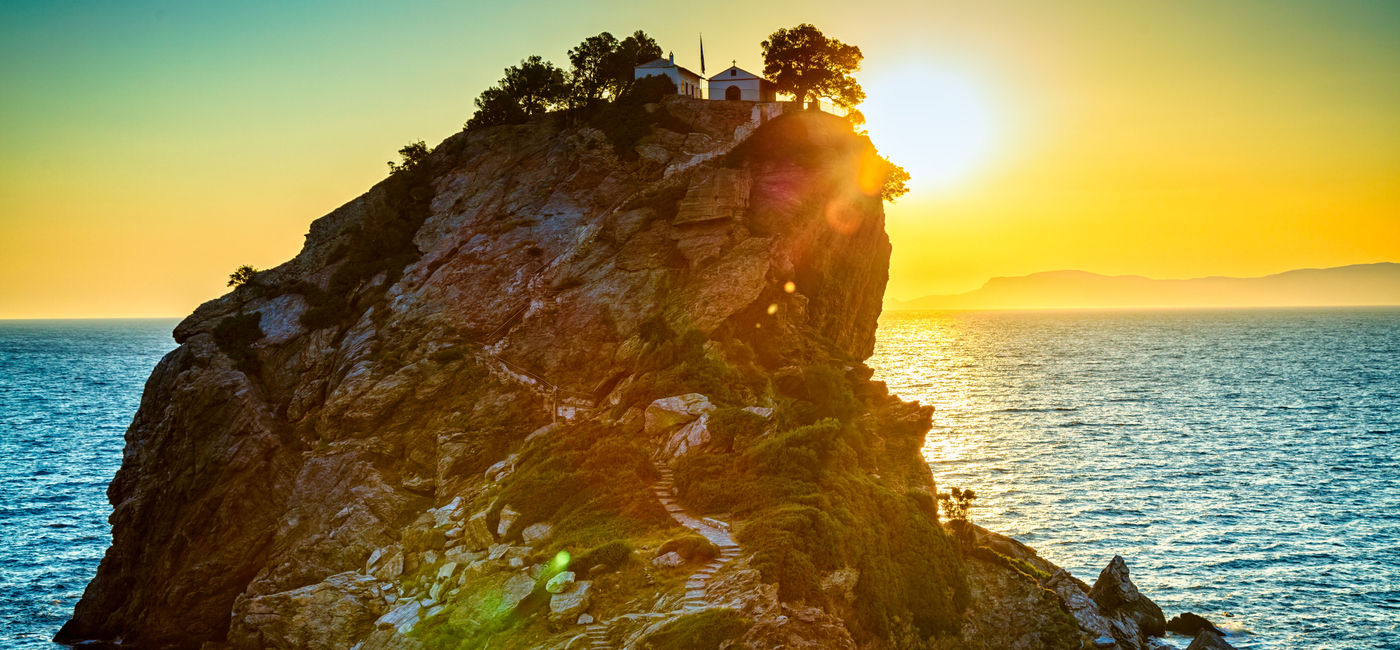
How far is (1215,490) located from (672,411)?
55.7 meters

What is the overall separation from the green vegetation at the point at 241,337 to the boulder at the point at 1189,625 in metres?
56.2

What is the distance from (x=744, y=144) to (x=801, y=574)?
44037mm

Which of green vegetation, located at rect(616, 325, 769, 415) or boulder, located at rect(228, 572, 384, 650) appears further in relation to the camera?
green vegetation, located at rect(616, 325, 769, 415)

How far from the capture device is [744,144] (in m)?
69.4

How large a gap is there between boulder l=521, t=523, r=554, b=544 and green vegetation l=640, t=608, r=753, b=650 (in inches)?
433

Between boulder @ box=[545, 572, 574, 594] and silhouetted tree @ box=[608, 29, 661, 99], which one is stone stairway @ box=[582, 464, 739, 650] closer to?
boulder @ box=[545, 572, 574, 594]

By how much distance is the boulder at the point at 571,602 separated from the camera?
3075 cm

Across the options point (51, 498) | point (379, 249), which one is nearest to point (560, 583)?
point (379, 249)

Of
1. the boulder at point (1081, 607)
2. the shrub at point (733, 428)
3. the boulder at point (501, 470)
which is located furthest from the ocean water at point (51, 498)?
Answer: the boulder at point (1081, 607)

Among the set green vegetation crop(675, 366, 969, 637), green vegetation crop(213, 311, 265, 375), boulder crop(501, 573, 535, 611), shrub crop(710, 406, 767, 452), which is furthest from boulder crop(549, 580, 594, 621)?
green vegetation crop(213, 311, 265, 375)

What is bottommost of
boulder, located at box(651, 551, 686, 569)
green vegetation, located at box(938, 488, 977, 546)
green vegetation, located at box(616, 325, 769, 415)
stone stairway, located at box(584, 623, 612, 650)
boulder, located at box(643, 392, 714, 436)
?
stone stairway, located at box(584, 623, 612, 650)

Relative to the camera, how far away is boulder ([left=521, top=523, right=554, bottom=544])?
125 feet

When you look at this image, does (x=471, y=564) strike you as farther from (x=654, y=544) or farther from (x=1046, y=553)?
(x=1046, y=553)

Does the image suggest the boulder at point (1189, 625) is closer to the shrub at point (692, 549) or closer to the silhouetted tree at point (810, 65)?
the shrub at point (692, 549)
